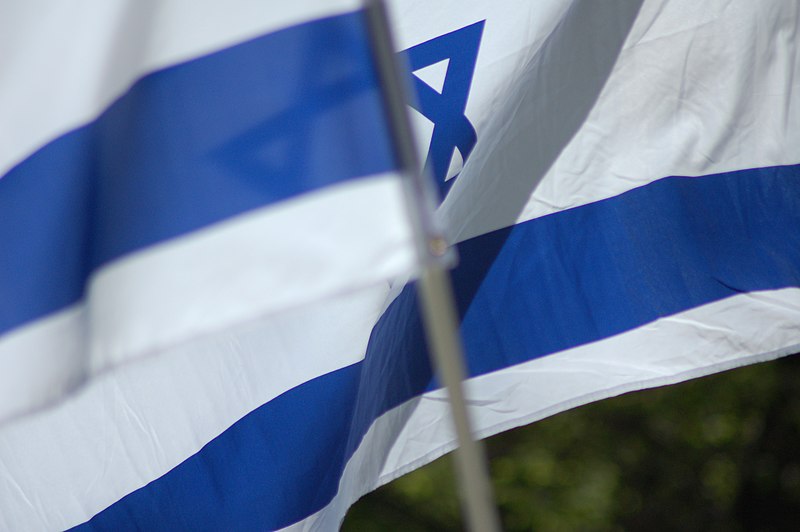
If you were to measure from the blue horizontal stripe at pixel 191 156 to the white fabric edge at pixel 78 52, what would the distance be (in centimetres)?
2

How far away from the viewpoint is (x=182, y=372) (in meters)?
2.72

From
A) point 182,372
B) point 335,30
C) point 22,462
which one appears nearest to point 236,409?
point 182,372

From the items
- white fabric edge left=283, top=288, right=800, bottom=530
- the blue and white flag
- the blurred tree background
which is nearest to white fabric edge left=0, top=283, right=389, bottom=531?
the blue and white flag

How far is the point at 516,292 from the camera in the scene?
2891mm

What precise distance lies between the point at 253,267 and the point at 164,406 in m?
1.29

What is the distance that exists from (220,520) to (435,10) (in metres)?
1.44

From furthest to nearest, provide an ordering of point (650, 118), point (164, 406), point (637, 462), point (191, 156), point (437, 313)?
point (637, 462) < point (650, 118) < point (164, 406) < point (191, 156) < point (437, 313)

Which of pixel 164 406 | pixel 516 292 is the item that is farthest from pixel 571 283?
pixel 164 406

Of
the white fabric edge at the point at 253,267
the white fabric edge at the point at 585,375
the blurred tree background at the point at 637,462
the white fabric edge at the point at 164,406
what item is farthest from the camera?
the blurred tree background at the point at 637,462

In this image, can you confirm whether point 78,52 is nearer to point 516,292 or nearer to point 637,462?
point 516,292

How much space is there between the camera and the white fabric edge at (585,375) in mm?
2828

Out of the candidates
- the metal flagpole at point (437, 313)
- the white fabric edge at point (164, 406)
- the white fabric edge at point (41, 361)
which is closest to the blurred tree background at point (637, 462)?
the white fabric edge at point (164, 406)

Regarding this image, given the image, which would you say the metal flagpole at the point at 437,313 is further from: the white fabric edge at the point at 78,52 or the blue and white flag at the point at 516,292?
the blue and white flag at the point at 516,292

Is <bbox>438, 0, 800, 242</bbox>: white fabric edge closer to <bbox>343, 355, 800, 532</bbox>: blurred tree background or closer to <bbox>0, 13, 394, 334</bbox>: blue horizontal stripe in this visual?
<bbox>0, 13, 394, 334</bbox>: blue horizontal stripe
